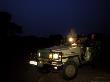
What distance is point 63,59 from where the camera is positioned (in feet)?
44.7

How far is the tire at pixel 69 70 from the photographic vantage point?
13.4m

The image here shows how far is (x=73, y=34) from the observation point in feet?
49.1

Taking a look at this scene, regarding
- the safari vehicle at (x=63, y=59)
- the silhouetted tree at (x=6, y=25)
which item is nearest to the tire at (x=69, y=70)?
the safari vehicle at (x=63, y=59)

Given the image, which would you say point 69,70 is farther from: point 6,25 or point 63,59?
point 6,25

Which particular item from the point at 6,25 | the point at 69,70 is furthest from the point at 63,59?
the point at 6,25

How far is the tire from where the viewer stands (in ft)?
43.9

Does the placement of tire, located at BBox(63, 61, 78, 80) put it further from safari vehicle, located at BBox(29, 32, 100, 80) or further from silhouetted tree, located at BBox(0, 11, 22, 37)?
silhouetted tree, located at BBox(0, 11, 22, 37)

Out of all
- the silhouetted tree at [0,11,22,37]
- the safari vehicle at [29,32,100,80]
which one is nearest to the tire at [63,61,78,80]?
the safari vehicle at [29,32,100,80]

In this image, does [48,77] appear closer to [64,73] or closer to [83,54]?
[64,73]

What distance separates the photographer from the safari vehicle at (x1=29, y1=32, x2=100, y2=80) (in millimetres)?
13383

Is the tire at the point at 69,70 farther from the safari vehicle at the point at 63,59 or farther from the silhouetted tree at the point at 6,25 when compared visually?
the silhouetted tree at the point at 6,25

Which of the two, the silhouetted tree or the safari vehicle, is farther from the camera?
the silhouetted tree

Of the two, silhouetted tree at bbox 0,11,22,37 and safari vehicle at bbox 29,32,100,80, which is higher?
silhouetted tree at bbox 0,11,22,37

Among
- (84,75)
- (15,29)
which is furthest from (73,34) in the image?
(15,29)
